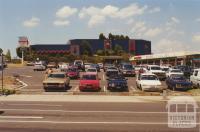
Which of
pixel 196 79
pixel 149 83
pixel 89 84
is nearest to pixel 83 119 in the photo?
pixel 89 84

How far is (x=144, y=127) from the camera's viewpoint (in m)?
17.0

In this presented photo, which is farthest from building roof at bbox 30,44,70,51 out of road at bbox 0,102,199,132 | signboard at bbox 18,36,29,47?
road at bbox 0,102,199,132

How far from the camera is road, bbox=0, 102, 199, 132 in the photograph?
16469 mm

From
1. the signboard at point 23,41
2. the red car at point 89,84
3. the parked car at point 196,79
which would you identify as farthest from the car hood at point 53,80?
the signboard at point 23,41

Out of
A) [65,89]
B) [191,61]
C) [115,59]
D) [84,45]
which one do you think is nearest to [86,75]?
[65,89]

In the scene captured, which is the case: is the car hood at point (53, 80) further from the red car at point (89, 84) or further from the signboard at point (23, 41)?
the signboard at point (23, 41)

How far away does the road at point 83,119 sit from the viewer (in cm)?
1647

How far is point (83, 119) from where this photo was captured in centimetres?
1911

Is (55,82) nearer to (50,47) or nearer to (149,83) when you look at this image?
(149,83)

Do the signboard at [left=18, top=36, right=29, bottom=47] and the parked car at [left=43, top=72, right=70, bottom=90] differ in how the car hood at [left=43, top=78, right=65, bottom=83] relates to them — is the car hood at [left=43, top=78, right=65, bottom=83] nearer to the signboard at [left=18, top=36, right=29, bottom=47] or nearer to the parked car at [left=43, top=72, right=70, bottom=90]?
the parked car at [left=43, top=72, right=70, bottom=90]

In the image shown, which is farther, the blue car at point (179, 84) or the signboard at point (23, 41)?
the signboard at point (23, 41)

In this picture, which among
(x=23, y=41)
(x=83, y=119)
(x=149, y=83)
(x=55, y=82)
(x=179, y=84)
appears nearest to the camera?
(x=83, y=119)

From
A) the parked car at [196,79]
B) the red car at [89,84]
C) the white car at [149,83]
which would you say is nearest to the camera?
the white car at [149,83]

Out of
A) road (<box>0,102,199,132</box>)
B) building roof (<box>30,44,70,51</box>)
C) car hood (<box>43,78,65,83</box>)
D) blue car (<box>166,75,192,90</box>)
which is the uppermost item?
building roof (<box>30,44,70,51</box>)
